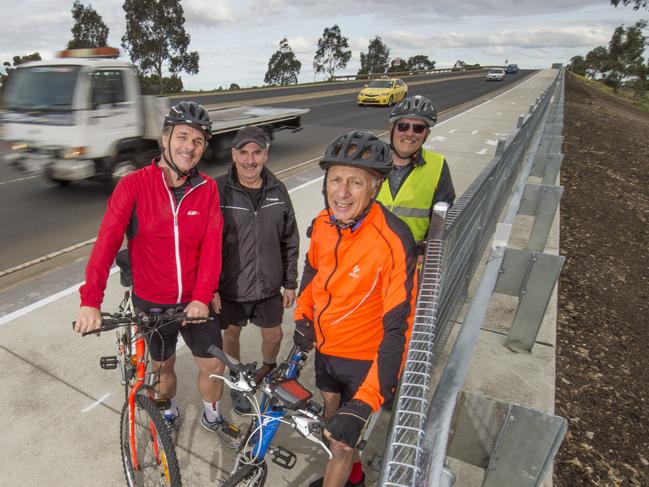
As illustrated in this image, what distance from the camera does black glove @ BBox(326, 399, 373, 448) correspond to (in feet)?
5.75

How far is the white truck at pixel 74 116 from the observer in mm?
7602

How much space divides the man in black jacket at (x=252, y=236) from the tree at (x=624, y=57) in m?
77.5

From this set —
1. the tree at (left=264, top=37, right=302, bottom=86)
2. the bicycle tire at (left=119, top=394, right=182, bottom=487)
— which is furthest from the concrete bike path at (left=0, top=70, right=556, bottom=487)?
the tree at (left=264, top=37, right=302, bottom=86)

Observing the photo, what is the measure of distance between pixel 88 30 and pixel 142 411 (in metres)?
64.2

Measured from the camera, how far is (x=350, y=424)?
1.77 m

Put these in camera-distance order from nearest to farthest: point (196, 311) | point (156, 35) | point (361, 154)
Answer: point (361, 154) < point (196, 311) < point (156, 35)

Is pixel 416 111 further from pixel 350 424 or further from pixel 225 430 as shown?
pixel 225 430

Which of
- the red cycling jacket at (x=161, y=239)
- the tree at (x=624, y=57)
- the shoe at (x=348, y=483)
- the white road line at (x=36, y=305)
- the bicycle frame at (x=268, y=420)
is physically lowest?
the shoe at (x=348, y=483)

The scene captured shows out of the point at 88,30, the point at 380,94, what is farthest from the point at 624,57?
the point at 88,30

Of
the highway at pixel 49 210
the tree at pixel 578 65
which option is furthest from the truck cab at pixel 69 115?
the tree at pixel 578 65

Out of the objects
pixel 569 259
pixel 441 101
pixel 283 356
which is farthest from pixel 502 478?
pixel 441 101

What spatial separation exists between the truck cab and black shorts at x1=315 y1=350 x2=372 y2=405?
6996 mm

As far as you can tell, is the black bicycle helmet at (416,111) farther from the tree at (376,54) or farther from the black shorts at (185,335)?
the tree at (376,54)

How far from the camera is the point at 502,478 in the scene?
72.7 inches
